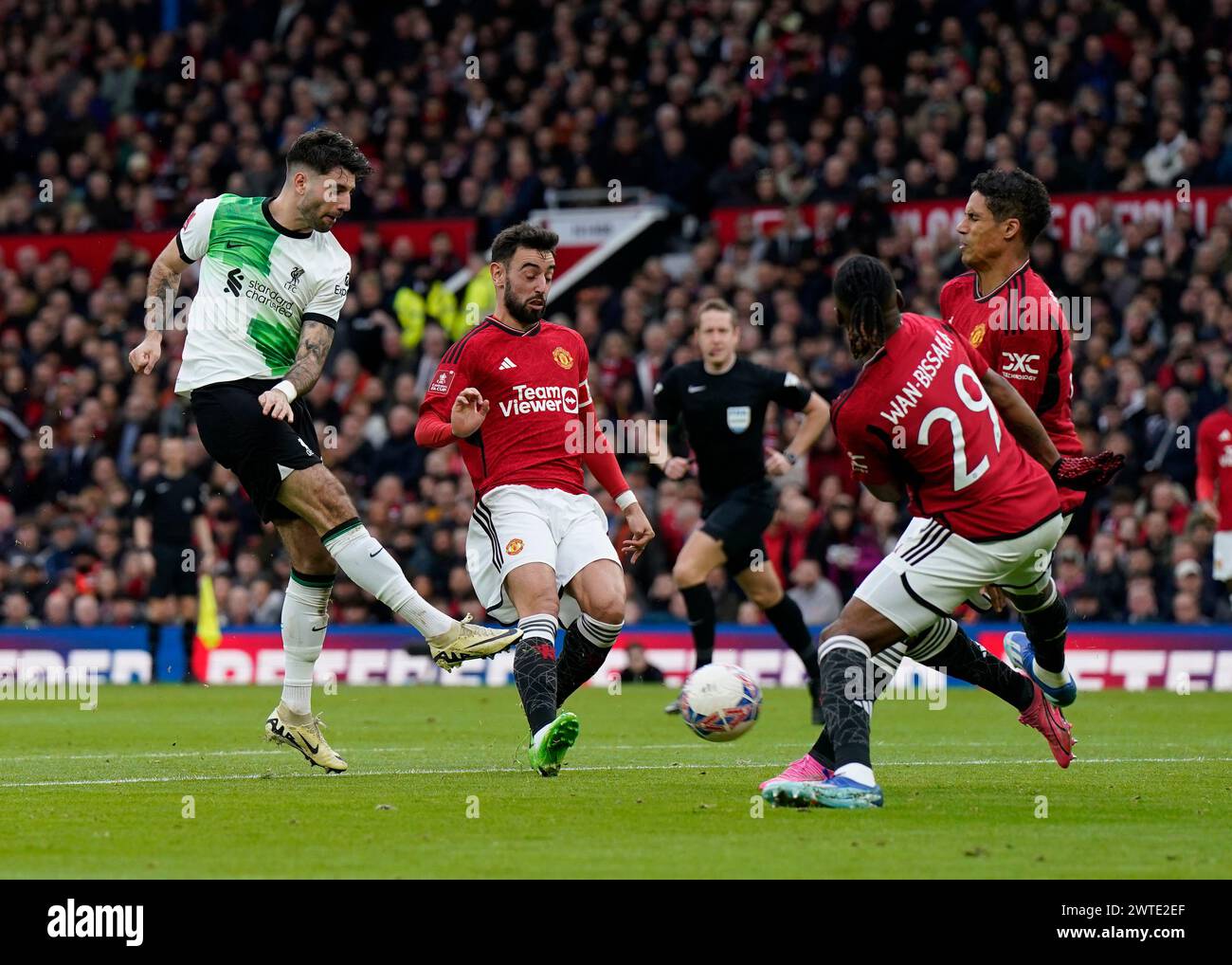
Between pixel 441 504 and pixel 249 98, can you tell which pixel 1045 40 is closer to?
pixel 441 504

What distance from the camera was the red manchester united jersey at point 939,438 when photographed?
303 inches

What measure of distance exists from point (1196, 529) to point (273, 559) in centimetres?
972

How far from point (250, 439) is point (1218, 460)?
9.13m

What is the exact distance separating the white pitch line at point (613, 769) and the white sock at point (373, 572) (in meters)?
0.87

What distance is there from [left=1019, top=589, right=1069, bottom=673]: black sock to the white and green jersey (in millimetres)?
3673

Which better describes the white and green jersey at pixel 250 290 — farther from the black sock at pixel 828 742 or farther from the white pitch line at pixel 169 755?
the black sock at pixel 828 742

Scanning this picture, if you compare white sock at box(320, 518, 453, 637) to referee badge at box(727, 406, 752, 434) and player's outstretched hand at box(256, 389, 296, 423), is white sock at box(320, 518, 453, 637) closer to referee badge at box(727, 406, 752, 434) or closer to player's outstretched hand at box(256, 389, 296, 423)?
player's outstretched hand at box(256, 389, 296, 423)

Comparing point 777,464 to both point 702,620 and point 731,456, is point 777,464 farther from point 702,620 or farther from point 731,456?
point 702,620

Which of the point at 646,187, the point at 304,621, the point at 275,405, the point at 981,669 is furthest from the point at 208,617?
the point at 981,669

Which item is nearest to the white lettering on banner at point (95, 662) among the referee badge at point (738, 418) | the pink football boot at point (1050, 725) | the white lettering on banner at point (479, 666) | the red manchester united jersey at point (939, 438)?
the white lettering on banner at point (479, 666)

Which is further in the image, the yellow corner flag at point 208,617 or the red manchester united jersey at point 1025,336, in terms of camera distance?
the yellow corner flag at point 208,617

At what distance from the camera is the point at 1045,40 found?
21438mm

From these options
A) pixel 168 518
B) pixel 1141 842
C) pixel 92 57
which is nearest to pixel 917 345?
pixel 1141 842

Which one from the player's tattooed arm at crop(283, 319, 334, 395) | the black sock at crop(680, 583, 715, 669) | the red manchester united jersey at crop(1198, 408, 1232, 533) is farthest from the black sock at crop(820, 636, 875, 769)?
the red manchester united jersey at crop(1198, 408, 1232, 533)
